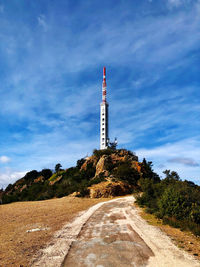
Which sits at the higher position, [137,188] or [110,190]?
[137,188]

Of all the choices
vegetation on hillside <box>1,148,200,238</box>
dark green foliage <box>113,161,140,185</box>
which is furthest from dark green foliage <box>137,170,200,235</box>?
dark green foliage <box>113,161,140,185</box>

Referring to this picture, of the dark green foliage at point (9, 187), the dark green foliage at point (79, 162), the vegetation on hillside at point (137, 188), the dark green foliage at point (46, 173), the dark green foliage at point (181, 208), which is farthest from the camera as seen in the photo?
the dark green foliage at point (9, 187)

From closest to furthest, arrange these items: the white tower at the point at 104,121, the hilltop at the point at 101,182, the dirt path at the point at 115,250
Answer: the dirt path at the point at 115,250 < the hilltop at the point at 101,182 < the white tower at the point at 104,121

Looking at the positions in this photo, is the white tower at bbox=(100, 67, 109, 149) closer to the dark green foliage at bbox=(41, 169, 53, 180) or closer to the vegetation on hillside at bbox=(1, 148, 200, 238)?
the vegetation on hillside at bbox=(1, 148, 200, 238)

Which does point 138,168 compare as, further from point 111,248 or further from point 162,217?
point 111,248

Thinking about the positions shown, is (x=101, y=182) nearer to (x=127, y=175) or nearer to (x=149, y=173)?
(x=127, y=175)

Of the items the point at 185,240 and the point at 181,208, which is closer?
the point at 185,240

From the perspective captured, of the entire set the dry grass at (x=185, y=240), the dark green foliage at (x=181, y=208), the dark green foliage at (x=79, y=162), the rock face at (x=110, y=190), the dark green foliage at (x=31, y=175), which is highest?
the dark green foliage at (x=79, y=162)

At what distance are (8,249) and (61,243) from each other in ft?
6.53

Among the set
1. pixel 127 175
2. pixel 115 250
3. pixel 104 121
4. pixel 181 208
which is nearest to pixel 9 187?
pixel 104 121

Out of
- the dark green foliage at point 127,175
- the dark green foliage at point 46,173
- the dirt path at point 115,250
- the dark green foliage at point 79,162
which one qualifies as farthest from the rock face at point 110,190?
the dark green foliage at point 46,173

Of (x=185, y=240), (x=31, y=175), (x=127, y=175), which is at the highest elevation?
(x=31, y=175)

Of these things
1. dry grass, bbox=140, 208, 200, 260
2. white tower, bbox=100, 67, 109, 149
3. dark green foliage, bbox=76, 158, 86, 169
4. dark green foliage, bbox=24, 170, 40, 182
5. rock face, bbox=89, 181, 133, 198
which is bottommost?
dry grass, bbox=140, 208, 200, 260

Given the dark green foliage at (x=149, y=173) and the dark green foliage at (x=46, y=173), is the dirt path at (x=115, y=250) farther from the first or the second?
the dark green foliage at (x=46, y=173)
